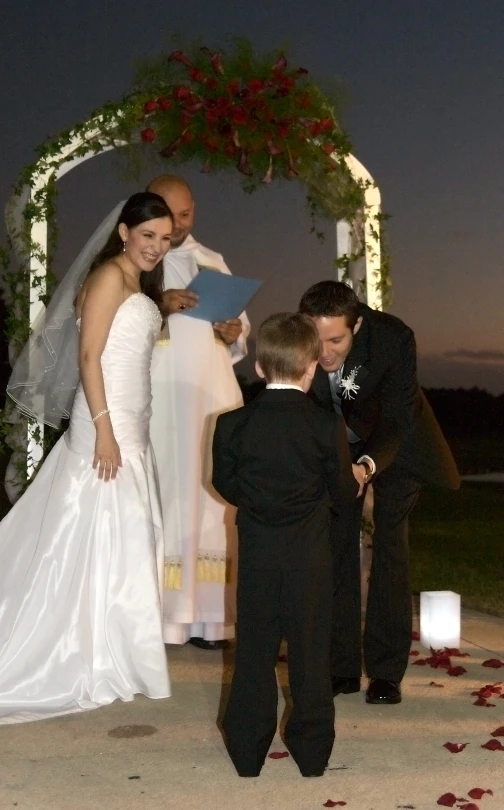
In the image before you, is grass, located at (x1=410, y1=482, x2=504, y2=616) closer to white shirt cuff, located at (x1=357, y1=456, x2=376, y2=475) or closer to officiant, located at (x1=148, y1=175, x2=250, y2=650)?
officiant, located at (x1=148, y1=175, x2=250, y2=650)

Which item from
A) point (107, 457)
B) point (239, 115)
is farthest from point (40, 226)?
point (107, 457)

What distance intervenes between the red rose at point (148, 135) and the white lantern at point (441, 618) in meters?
2.78

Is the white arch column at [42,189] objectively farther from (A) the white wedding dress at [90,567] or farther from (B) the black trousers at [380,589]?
(B) the black trousers at [380,589]

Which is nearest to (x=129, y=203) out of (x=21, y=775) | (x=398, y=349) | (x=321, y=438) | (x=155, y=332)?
(x=155, y=332)

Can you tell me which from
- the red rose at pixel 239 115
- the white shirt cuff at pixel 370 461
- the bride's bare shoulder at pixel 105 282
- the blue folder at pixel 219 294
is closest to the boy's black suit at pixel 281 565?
the white shirt cuff at pixel 370 461

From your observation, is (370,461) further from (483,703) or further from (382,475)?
(483,703)

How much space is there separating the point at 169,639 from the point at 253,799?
219 cm

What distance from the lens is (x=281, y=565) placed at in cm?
366

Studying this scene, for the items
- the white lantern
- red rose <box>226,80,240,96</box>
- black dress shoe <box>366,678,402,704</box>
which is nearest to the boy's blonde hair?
black dress shoe <box>366,678,402,704</box>

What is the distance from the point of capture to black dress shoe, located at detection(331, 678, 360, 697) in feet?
15.8

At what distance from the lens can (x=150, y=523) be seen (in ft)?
16.0

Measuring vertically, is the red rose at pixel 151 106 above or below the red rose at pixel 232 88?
below

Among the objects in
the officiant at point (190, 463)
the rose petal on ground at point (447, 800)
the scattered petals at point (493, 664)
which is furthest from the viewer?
the officiant at point (190, 463)

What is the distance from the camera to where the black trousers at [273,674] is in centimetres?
367
